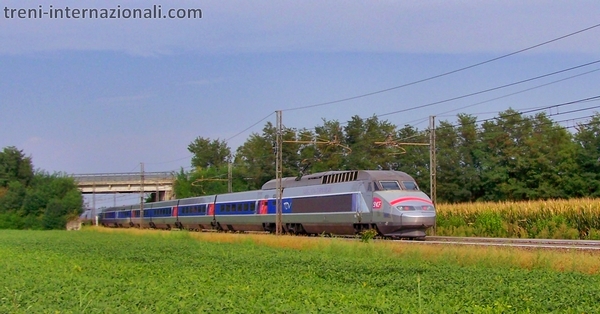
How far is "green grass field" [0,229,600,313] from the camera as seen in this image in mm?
12402

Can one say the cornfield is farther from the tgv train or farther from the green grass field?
the green grass field

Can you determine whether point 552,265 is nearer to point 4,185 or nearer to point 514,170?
point 514,170

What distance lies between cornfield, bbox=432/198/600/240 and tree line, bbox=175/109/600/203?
11.2 meters

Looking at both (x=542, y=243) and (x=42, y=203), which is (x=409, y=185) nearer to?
(x=542, y=243)

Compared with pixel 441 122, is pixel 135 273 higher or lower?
lower

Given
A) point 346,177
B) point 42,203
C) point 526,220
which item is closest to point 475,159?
point 526,220

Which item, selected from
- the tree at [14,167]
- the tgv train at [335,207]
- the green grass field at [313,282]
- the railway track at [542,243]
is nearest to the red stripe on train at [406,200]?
the tgv train at [335,207]

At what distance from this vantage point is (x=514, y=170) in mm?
69750

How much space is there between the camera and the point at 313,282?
1652 cm

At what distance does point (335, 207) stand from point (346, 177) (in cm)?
169

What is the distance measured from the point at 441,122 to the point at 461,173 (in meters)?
16.0

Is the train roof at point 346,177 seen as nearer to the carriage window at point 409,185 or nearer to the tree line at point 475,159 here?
the carriage window at point 409,185

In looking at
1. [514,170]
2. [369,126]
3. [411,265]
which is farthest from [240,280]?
[369,126]

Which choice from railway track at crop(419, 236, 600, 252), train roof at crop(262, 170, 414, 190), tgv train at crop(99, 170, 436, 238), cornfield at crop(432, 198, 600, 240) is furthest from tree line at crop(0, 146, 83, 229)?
railway track at crop(419, 236, 600, 252)
